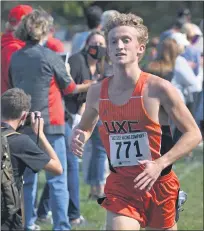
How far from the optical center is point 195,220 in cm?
890

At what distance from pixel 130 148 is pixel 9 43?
299 cm

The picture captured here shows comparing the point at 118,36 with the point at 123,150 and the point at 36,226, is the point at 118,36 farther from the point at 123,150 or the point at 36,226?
the point at 36,226

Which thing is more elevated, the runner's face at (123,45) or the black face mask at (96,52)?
the runner's face at (123,45)

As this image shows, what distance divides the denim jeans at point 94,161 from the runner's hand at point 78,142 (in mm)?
3910

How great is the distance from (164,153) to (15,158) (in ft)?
3.89

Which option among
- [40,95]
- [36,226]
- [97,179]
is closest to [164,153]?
[40,95]

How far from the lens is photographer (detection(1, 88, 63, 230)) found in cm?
627

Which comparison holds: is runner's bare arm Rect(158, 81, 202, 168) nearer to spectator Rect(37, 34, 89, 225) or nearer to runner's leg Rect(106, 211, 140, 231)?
runner's leg Rect(106, 211, 140, 231)

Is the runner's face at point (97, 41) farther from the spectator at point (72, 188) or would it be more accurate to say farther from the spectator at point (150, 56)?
the spectator at point (150, 56)

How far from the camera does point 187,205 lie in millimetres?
9758

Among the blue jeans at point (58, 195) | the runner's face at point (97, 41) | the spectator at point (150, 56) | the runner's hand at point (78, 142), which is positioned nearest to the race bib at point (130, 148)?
the runner's hand at point (78, 142)

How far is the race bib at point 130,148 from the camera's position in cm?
570

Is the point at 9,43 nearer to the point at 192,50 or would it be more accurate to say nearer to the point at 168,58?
the point at 168,58

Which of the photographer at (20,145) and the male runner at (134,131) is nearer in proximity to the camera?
the male runner at (134,131)
